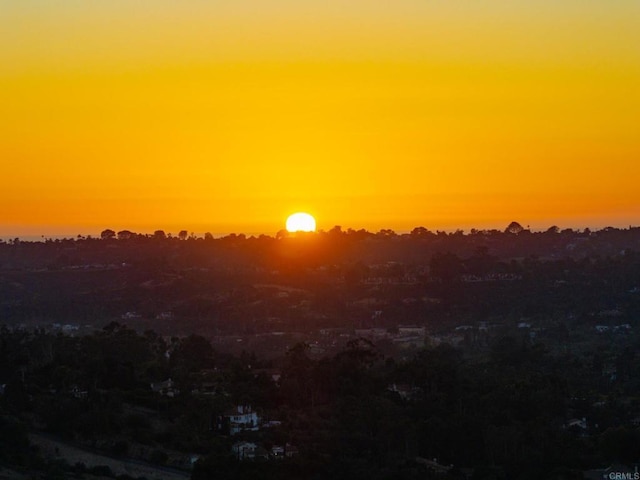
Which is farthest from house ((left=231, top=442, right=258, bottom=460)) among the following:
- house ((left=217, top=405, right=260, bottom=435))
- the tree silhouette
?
the tree silhouette

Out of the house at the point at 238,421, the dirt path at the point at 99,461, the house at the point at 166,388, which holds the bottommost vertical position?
the dirt path at the point at 99,461

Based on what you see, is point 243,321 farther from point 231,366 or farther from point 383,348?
point 231,366

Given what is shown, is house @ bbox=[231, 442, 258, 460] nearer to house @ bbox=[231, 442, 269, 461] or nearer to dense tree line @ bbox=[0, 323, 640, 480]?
house @ bbox=[231, 442, 269, 461]

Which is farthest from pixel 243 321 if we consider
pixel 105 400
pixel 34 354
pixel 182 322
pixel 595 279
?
pixel 105 400

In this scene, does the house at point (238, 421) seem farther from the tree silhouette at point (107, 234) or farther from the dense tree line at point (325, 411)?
the tree silhouette at point (107, 234)

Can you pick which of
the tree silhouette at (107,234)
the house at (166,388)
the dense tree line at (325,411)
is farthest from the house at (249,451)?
the tree silhouette at (107,234)

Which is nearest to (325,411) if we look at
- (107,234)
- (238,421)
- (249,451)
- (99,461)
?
(238,421)

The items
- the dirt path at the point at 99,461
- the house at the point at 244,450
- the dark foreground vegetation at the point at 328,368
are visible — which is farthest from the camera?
the dark foreground vegetation at the point at 328,368
